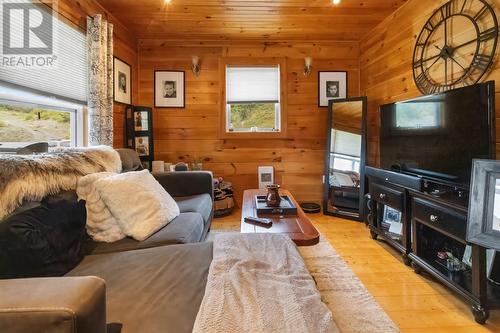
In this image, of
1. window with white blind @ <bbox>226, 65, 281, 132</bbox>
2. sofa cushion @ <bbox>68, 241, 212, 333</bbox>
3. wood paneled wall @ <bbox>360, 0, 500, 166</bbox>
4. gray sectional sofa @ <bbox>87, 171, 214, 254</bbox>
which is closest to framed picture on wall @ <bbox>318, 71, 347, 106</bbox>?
wood paneled wall @ <bbox>360, 0, 500, 166</bbox>

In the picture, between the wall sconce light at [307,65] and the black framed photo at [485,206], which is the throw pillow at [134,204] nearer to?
the black framed photo at [485,206]

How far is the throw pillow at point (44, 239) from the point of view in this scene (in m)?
0.96

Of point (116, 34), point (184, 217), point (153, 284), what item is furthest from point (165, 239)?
point (116, 34)

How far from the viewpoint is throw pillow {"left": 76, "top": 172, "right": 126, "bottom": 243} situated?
4.88ft

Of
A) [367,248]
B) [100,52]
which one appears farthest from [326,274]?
[100,52]

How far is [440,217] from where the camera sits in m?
1.81

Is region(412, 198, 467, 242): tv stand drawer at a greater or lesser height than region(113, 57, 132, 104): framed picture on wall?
lesser

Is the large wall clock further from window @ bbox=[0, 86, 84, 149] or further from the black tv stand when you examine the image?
window @ bbox=[0, 86, 84, 149]

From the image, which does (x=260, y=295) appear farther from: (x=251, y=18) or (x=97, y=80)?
(x=251, y=18)

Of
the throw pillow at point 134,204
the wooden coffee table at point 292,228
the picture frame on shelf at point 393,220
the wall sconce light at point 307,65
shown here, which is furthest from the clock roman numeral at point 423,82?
the throw pillow at point 134,204

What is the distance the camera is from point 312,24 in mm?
3445

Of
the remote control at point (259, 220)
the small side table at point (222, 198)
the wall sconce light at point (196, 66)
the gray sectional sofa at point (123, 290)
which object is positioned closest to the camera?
the gray sectional sofa at point (123, 290)

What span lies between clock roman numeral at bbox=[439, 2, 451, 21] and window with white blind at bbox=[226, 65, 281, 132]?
1977 mm

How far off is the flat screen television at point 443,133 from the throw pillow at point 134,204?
1930 mm
